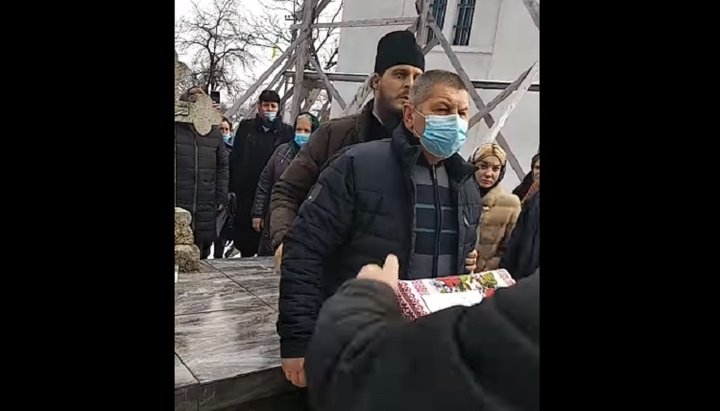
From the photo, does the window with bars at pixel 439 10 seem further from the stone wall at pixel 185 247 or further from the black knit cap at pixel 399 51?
the stone wall at pixel 185 247

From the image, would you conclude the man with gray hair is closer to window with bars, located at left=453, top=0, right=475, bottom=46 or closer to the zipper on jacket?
the zipper on jacket

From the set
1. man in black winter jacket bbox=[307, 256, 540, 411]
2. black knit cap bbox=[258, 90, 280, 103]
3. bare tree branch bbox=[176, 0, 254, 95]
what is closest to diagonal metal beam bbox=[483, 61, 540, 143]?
man in black winter jacket bbox=[307, 256, 540, 411]

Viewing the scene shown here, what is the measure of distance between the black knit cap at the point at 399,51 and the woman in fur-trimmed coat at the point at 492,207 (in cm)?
17

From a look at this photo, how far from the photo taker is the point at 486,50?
35.9 inches

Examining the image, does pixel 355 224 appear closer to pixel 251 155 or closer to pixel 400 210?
pixel 400 210

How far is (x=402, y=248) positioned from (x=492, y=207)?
0.16 metres

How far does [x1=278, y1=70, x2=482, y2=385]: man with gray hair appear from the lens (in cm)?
80

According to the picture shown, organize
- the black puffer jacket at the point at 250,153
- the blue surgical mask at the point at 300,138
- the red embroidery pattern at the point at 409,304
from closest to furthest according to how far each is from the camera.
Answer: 1. the red embroidery pattern at the point at 409,304
2. the blue surgical mask at the point at 300,138
3. the black puffer jacket at the point at 250,153

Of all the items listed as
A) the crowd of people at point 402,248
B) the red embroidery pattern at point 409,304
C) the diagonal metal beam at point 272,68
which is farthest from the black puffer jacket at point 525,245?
the diagonal metal beam at point 272,68

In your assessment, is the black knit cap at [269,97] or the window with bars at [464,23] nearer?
the window with bars at [464,23]

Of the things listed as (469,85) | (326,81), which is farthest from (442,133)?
(326,81)

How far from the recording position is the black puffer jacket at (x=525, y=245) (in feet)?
2.06
